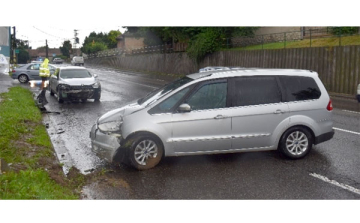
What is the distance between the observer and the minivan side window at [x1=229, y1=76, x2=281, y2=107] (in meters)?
7.95

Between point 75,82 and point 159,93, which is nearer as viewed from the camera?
point 159,93

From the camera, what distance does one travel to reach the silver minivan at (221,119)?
755 centimetres

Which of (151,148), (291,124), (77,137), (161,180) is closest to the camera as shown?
(161,180)

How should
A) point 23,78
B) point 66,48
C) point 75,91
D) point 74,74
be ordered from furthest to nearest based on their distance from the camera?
point 66,48 → point 23,78 → point 74,74 → point 75,91

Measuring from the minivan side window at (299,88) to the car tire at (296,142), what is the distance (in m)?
0.59

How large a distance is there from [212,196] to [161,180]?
112 centimetres

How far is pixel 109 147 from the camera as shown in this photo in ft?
24.9

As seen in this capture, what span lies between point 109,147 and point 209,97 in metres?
1.95

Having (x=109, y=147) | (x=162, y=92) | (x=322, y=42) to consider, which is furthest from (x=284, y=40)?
(x=109, y=147)

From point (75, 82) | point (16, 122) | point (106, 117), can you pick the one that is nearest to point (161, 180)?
point (106, 117)

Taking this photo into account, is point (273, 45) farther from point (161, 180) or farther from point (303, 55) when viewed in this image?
point (161, 180)

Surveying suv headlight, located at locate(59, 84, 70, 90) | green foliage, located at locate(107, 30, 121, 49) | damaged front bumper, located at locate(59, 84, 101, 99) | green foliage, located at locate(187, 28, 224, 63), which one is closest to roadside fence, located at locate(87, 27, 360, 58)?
green foliage, located at locate(187, 28, 224, 63)

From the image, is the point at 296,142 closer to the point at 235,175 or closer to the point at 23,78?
the point at 235,175

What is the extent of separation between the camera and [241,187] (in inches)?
258
